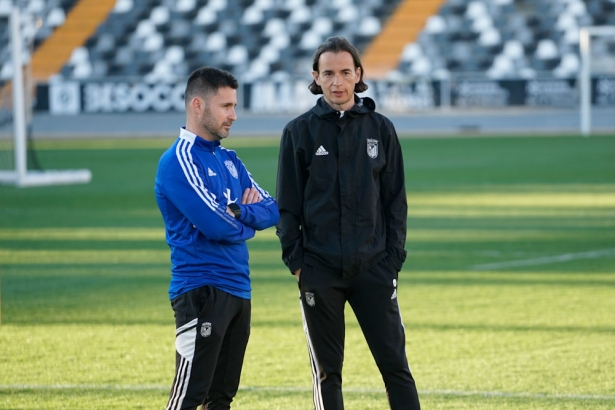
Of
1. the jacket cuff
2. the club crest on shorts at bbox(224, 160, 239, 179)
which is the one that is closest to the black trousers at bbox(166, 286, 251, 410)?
the jacket cuff

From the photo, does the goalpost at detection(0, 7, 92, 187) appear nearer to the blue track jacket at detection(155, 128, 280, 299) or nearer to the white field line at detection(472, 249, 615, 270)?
the white field line at detection(472, 249, 615, 270)

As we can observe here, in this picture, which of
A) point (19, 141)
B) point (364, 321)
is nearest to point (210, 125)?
point (364, 321)

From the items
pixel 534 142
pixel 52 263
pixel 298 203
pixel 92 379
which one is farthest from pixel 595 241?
pixel 534 142

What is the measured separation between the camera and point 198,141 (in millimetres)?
4016

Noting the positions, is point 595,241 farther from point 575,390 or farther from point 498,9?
point 498,9

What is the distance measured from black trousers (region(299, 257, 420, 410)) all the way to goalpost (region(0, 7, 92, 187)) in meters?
13.7

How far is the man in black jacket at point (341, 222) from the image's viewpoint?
163 inches

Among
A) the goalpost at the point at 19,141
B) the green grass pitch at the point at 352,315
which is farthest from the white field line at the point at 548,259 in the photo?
the goalpost at the point at 19,141

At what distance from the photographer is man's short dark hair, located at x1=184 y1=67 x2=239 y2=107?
3996 mm

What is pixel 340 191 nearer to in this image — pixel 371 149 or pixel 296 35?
pixel 371 149

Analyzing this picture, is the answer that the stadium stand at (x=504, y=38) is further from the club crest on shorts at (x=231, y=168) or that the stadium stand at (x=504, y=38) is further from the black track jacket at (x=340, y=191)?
the club crest on shorts at (x=231, y=168)

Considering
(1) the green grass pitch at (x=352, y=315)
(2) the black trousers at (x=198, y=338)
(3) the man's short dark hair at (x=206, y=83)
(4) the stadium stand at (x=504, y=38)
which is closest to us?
(2) the black trousers at (x=198, y=338)

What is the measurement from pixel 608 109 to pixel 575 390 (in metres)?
26.6

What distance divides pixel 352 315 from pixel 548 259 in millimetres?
2885
